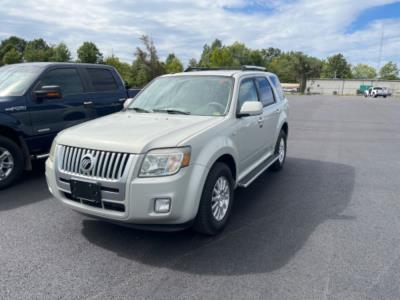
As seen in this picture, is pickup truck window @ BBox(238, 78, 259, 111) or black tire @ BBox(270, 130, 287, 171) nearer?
pickup truck window @ BBox(238, 78, 259, 111)

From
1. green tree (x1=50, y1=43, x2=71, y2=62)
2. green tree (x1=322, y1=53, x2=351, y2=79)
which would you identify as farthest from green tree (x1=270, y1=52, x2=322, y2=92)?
green tree (x1=50, y1=43, x2=71, y2=62)

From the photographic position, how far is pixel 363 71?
13550 centimetres

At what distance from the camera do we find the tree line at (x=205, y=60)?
3831cm

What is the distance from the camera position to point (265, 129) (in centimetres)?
494

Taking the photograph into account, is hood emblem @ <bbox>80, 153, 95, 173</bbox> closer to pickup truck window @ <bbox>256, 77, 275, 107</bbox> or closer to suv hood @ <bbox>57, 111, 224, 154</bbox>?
suv hood @ <bbox>57, 111, 224, 154</bbox>

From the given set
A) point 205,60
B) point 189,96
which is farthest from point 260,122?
point 205,60

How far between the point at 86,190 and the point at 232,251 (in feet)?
5.22

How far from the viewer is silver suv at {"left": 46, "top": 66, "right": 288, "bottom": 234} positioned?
2869 millimetres

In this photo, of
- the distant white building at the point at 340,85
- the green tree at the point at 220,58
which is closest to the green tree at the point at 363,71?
the distant white building at the point at 340,85

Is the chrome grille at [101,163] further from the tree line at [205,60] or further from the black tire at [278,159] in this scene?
the tree line at [205,60]

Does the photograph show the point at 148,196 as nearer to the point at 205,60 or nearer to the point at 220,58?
the point at 220,58

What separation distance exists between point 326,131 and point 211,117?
8934 millimetres

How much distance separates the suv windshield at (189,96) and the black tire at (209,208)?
792 mm

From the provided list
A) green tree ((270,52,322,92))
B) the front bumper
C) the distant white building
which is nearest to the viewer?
the front bumper
